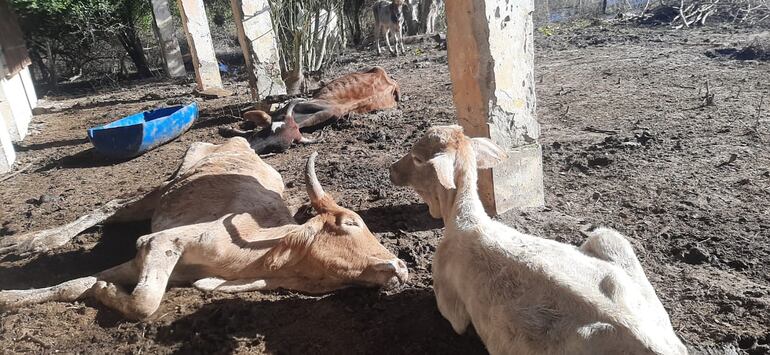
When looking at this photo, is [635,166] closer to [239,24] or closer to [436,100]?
[436,100]

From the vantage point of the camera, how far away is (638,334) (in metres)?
2.25

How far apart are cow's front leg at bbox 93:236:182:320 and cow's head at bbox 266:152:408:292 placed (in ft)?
2.17

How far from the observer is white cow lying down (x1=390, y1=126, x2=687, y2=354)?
91.8 inches

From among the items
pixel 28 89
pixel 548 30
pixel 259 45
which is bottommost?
pixel 548 30

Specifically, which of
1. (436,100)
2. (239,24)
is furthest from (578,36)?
(239,24)

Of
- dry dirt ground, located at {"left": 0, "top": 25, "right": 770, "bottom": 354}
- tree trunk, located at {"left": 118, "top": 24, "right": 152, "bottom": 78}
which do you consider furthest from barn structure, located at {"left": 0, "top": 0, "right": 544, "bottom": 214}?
tree trunk, located at {"left": 118, "top": 24, "right": 152, "bottom": 78}

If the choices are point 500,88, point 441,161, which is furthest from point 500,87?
point 441,161

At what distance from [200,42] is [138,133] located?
5385 mm

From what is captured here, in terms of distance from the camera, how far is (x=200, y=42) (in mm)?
12086

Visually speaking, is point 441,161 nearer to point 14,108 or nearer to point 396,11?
point 14,108

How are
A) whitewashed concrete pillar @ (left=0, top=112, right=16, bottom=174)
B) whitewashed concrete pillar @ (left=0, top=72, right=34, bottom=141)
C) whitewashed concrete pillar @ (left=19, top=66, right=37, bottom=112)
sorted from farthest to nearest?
whitewashed concrete pillar @ (left=19, top=66, right=37, bottom=112)
whitewashed concrete pillar @ (left=0, top=72, right=34, bottom=141)
whitewashed concrete pillar @ (left=0, top=112, right=16, bottom=174)

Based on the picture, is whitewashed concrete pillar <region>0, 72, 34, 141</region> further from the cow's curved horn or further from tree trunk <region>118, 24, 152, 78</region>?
the cow's curved horn

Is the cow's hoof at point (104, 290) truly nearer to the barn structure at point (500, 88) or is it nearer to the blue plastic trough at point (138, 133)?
the barn structure at point (500, 88)

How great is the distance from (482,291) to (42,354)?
2.51 metres
